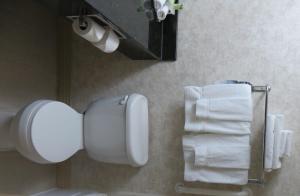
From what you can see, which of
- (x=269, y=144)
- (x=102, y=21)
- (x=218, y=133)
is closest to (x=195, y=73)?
(x=218, y=133)

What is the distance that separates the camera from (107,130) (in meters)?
2.02

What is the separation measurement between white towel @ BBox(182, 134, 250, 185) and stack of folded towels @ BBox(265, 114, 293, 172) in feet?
0.41

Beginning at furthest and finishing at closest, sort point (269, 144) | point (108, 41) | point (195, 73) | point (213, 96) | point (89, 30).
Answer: point (195, 73) → point (213, 96) → point (269, 144) → point (108, 41) → point (89, 30)

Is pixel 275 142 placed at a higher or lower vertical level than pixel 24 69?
lower

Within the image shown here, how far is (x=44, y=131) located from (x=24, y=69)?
65cm

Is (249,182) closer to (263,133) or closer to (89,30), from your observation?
(263,133)

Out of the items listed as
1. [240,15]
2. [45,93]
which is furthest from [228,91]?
[45,93]

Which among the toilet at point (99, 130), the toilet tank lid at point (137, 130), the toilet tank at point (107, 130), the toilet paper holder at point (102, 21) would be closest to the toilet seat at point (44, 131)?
the toilet at point (99, 130)

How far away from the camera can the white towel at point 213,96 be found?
195 cm

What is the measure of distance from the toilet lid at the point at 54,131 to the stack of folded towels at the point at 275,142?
1.08 meters

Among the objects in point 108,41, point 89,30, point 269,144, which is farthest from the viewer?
point 269,144

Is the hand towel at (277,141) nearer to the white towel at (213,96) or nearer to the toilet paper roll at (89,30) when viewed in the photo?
the white towel at (213,96)

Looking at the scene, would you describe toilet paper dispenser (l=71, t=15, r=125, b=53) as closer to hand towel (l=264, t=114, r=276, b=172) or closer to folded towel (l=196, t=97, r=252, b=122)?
folded towel (l=196, t=97, r=252, b=122)

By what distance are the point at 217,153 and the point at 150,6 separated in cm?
92
